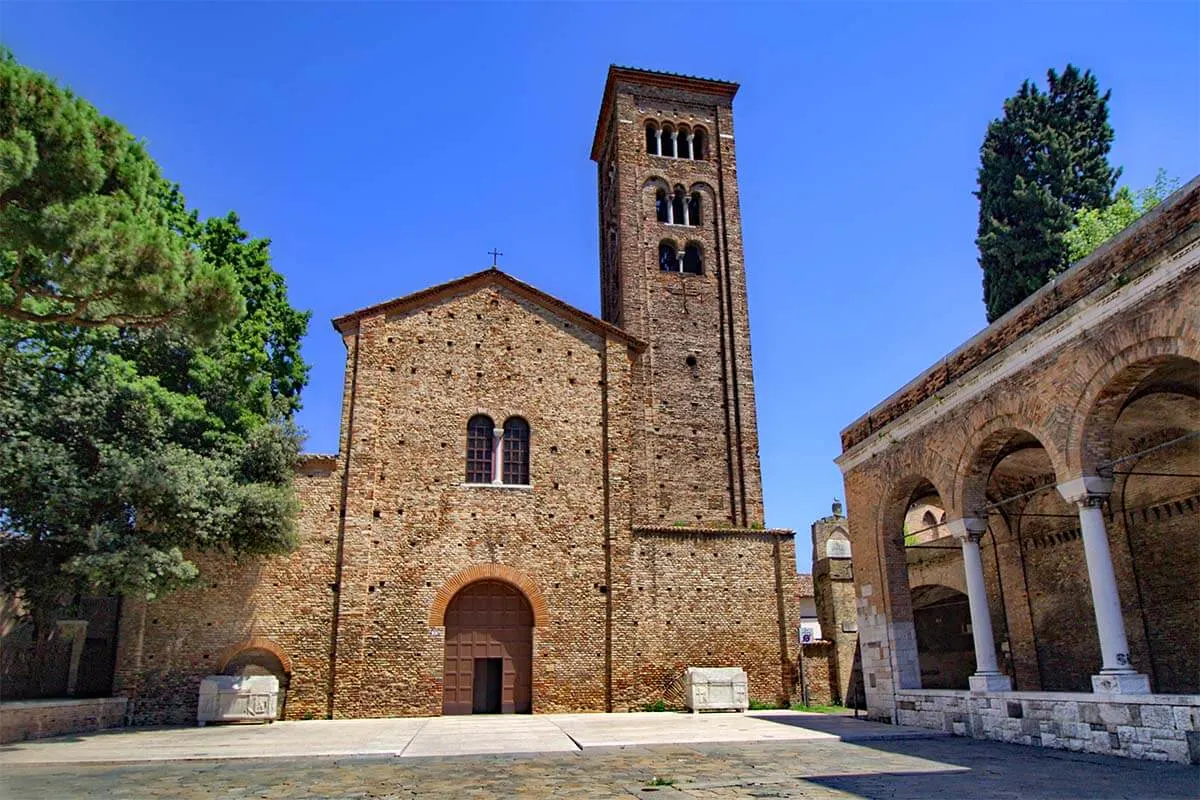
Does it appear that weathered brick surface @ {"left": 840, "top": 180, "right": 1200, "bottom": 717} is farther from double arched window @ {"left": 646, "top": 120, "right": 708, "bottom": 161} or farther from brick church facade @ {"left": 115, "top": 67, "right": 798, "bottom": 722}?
double arched window @ {"left": 646, "top": 120, "right": 708, "bottom": 161}

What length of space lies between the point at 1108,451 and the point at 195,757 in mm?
12609

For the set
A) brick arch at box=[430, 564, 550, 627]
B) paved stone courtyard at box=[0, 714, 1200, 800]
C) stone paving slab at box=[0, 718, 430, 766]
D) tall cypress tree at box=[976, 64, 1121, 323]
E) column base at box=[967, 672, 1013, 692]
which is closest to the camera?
paved stone courtyard at box=[0, 714, 1200, 800]

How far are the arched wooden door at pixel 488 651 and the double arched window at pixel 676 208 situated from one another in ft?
46.3

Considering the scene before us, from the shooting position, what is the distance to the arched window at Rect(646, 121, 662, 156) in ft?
89.5

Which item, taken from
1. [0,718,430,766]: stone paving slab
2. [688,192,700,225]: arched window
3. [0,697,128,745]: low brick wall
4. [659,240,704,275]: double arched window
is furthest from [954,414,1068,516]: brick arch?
[688,192,700,225]: arched window

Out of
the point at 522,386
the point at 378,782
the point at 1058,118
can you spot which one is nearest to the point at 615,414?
the point at 522,386

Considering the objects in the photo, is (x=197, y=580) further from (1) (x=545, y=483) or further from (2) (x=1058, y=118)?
(2) (x=1058, y=118)

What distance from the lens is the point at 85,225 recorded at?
33.6ft

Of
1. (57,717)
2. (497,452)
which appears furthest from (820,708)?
(57,717)

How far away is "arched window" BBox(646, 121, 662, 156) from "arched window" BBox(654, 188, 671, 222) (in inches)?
58.0

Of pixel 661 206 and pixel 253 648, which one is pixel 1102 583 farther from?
pixel 661 206

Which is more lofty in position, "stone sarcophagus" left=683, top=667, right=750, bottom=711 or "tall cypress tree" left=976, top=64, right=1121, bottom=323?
"tall cypress tree" left=976, top=64, right=1121, bottom=323

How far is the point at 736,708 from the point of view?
1797 cm

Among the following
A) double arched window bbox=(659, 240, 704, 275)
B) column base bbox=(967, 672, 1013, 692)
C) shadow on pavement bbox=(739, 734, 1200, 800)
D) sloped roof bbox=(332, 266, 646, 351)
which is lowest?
shadow on pavement bbox=(739, 734, 1200, 800)
